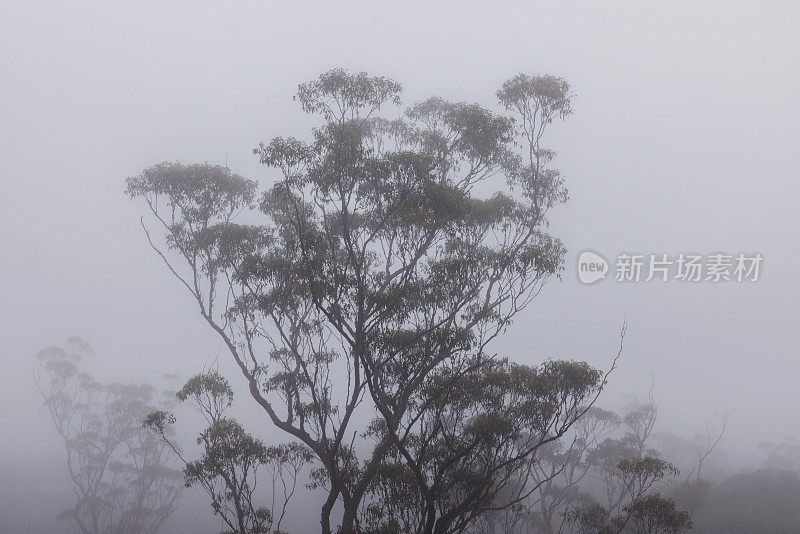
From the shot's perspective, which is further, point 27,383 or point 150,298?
point 150,298

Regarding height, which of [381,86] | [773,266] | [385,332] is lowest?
[385,332]

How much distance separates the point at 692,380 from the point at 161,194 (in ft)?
476

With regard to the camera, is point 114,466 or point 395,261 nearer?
point 395,261

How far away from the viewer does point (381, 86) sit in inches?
628

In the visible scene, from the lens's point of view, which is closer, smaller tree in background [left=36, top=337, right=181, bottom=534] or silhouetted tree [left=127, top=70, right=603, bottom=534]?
silhouetted tree [left=127, top=70, right=603, bottom=534]

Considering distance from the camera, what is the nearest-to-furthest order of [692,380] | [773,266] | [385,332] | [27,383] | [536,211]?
[385,332] < [536,211] < [27,383] < [692,380] < [773,266]

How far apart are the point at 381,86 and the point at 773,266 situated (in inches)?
8286

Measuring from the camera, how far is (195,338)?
6230 inches

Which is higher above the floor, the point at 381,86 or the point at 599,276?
the point at 599,276

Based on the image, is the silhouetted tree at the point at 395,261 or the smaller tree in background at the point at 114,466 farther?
the smaller tree in background at the point at 114,466

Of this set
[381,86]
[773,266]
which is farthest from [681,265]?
[773,266]

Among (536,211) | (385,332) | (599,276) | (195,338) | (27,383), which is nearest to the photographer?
(385,332)

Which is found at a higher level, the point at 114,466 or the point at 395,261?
the point at 395,261

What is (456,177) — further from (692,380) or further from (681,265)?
(692,380)
